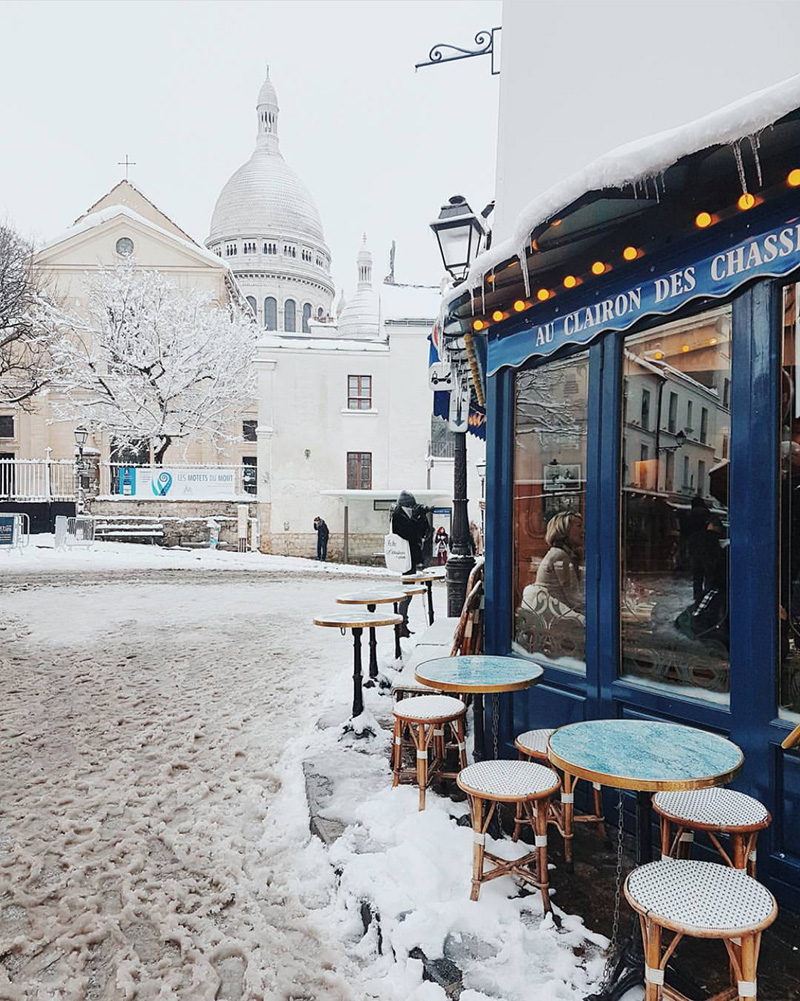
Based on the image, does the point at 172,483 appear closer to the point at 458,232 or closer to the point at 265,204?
the point at 458,232

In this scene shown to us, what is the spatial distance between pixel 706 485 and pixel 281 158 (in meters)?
76.4

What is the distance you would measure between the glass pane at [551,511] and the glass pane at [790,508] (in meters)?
1.16

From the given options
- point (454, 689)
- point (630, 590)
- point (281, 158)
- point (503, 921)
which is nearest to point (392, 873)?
point (503, 921)

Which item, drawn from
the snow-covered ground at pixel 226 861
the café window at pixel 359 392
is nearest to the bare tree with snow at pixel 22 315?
the café window at pixel 359 392

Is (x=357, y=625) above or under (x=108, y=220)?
under

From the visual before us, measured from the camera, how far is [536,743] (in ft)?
12.5

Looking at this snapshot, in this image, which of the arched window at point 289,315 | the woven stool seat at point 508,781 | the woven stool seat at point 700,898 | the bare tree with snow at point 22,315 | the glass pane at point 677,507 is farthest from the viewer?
the arched window at point 289,315

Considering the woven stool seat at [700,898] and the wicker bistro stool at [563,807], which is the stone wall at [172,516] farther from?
the woven stool seat at [700,898]

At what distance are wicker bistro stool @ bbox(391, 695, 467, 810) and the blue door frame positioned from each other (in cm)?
79

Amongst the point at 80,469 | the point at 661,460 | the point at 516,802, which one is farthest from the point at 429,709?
the point at 80,469

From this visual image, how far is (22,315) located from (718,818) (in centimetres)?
2920

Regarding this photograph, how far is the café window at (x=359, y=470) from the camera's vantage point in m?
29.0

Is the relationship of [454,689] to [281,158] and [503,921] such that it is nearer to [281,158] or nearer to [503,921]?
[503,921]

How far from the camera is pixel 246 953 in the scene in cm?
298
